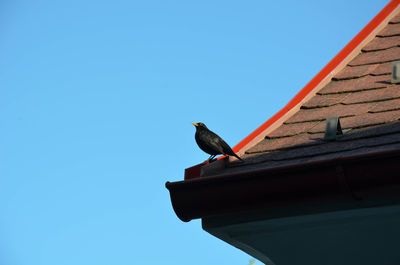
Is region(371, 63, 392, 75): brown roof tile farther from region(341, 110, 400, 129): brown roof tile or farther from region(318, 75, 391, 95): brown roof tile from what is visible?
region(341, 110, 400, 129): brown roof tile

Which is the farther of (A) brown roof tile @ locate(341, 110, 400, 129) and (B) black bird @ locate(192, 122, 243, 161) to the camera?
(B) black bird @ locate(192, 122, 243, 161)

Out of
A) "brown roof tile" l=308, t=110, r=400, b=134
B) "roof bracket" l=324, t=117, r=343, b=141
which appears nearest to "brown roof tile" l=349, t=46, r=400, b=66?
"brown roof tile" l=308, t=110, r=400, b=134

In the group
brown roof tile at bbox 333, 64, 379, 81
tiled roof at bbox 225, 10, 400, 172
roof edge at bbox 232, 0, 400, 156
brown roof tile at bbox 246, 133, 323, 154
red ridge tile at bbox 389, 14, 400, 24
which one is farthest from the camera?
red ridge tile at bbox 389, 14, 400, 24

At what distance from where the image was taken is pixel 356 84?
4.35m

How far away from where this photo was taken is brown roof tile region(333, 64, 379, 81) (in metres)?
4.48

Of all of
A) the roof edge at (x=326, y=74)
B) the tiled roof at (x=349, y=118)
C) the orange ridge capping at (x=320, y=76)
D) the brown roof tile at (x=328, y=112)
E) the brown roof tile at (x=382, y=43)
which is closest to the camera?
the tiled roof at (x=349, y=118)

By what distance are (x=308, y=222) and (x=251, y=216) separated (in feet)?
1.05

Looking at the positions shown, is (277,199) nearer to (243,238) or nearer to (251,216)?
(251,216)

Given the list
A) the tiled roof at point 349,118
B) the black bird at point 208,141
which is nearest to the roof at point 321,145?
the tiled roof at point 349,118

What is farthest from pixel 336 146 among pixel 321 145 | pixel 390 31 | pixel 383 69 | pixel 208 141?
pixel 208 141

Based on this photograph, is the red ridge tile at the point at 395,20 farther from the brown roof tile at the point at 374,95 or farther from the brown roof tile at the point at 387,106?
the brown roof tile at the point at 387,106

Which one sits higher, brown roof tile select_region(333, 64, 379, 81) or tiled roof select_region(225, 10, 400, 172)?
brown roof tile select_region(333, 64, 379, 81)

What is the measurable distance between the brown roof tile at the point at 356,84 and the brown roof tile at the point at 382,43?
542 mm

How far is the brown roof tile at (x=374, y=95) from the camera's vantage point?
13.0 feet
